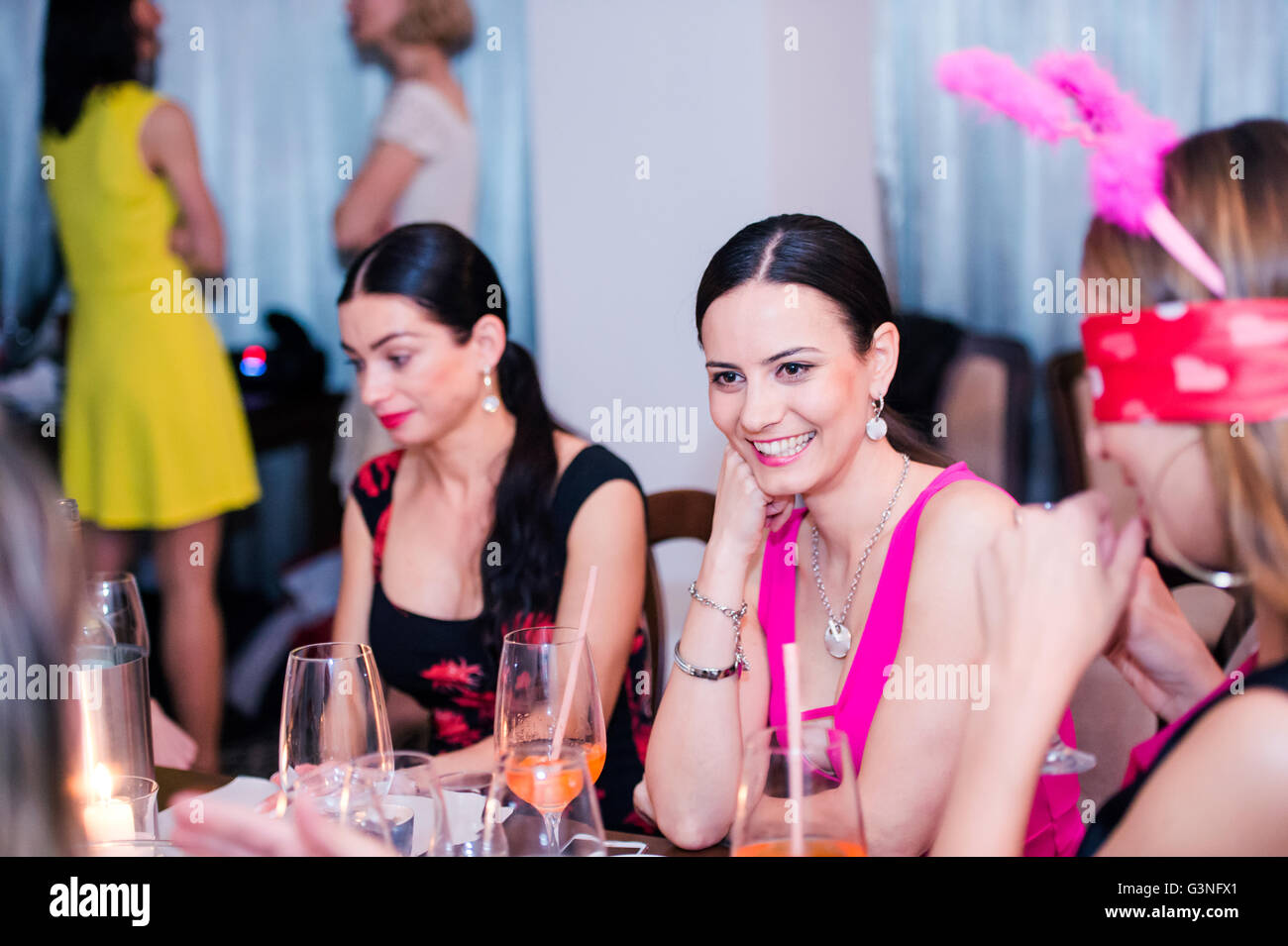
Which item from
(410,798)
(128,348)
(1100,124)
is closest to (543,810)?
(410,798)

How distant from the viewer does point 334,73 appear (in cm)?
331

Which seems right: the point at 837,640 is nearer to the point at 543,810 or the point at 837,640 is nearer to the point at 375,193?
the point at 543,810

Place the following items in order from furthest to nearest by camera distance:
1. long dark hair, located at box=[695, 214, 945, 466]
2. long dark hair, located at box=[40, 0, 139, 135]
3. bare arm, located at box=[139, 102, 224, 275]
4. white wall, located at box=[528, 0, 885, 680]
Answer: long dark hair, located at box=[40, 0, 139, 135], bare arm, located at box=[139, 102, 224, 275], white wall, located at box=[528, 0, 885, 680], long dark hair, located at box=[695, 214, 945, 466]

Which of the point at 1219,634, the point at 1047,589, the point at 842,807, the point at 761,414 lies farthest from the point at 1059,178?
the point at 842,807

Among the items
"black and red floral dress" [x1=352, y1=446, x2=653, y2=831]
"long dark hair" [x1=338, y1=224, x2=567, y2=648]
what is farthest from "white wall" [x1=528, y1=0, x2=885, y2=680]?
"black and red floral dress" [x1=352, y1=446, x2=653, y2=831]

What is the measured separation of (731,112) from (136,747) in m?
2.04

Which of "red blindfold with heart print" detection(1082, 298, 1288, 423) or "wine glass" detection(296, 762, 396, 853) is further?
"red blindfold with heart print" detection(1082, 298, 1288, 423)

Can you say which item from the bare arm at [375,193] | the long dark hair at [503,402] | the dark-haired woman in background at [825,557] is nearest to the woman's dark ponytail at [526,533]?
the long dark hair at [503,402]

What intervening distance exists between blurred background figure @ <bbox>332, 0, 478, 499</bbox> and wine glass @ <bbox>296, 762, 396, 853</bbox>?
2.26 meters

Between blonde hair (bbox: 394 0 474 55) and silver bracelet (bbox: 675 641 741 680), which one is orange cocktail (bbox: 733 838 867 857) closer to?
silver bracelet (bbox: 675 641 741 680)

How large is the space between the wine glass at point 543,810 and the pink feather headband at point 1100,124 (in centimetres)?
73

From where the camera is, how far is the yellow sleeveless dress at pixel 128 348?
9.97ft

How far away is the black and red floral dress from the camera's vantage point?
75.2 inches
